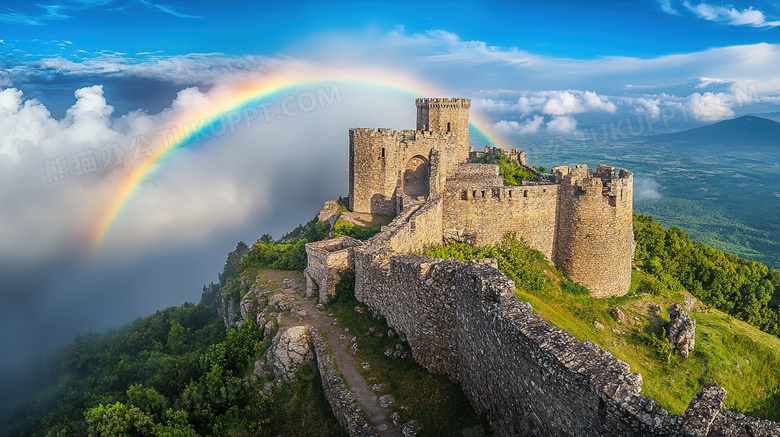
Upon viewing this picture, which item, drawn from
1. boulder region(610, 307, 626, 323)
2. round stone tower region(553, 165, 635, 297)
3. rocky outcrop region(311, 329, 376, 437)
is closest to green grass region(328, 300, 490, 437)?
rocky outcrop region(311, 329, 376, 437)

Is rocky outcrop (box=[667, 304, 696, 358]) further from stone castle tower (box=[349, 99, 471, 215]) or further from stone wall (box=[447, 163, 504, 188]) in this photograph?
stone castle tower (box=[349, 99, 471, 215])

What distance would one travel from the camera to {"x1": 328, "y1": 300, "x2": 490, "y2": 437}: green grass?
959cm

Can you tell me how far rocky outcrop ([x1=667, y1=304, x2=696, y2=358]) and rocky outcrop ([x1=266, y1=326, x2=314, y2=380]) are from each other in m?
13.0

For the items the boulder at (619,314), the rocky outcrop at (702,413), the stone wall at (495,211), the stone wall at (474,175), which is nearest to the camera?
the rocky outcrop at (702,413)

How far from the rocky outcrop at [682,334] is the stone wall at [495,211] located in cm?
586

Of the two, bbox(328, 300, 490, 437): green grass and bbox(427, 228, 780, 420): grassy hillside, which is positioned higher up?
bbox(328, 300, 490, 437): green grass

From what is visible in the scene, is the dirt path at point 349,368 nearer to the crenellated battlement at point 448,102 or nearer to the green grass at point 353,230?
the green grass at point 353,230

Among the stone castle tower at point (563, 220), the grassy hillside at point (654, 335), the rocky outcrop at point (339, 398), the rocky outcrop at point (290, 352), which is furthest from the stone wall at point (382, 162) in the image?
the rocky outcrop at point (339, 398)

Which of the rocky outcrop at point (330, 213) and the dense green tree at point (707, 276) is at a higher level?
the rocky outcrop at point (330, 213)

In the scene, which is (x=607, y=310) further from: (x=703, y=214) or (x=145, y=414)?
(x=703, y=214)

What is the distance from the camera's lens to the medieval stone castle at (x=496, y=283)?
5.99 meters

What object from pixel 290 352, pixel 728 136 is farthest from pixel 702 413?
pixel 728 136

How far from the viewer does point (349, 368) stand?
1216 cm

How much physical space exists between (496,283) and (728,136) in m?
164
